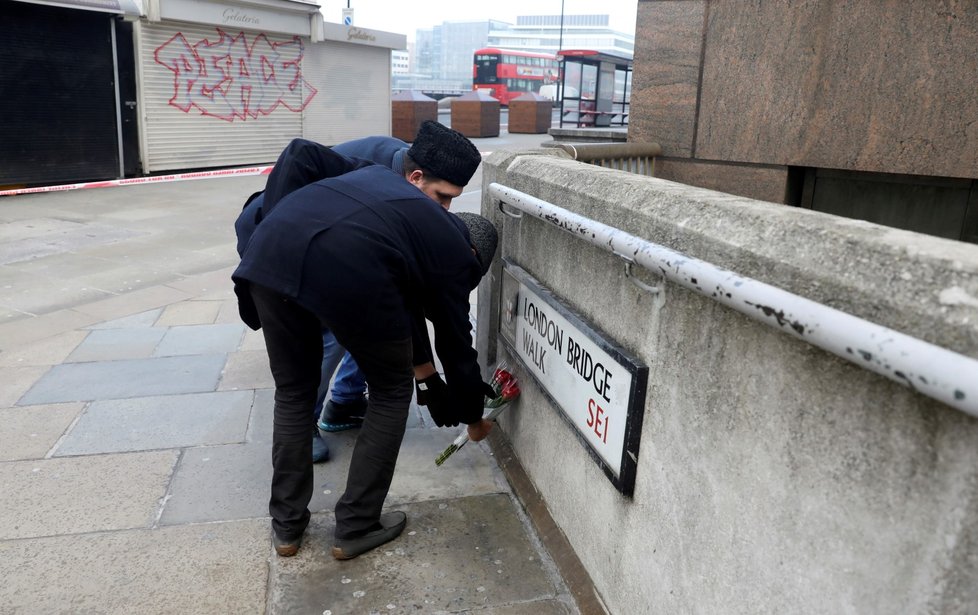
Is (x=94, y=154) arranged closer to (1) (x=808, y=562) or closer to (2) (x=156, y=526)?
(2) (x=156, y=526)

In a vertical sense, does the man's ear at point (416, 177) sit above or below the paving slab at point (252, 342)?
above

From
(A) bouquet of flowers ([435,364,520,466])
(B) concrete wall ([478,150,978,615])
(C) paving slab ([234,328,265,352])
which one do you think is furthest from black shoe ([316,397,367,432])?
(B) concrete wall ([478,150,978,615])

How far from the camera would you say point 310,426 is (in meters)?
2.75

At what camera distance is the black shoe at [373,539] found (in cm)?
270

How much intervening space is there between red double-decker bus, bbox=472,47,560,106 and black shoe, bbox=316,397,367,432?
117 ft

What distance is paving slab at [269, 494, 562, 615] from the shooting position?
248 cm

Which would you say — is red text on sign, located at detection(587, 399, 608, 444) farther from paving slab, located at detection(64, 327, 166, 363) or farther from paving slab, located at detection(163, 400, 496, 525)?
paving slab, located at detection(64, 327, 166, 363)

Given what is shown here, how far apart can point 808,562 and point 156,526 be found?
2.36 meters

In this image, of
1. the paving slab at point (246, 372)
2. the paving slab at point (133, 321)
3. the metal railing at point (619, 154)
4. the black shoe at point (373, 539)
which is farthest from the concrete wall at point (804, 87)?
the paving slab at point (133, 321)

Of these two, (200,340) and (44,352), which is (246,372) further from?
(44,352)

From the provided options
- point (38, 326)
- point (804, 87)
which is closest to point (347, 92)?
point (38, 326)

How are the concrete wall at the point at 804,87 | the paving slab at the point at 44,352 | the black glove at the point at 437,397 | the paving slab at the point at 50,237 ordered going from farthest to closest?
the paving slab at the point at 50,237 → the paving slab at the point at 44,352 → the concrete wall at the point at 804,87 → the black glove at the point at 437,397

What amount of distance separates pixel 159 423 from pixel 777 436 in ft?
10.3

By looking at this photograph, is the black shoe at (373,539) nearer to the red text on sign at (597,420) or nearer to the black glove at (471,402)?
the black glove at (471,402)
